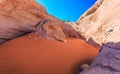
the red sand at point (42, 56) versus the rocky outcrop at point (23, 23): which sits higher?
the rocky outcrop at point (23, 23)

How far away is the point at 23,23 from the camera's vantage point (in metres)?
9.80

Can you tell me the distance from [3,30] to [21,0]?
156 centimetres

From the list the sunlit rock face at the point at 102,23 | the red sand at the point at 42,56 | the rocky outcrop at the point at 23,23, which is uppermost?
the sunlit rock face at the point at 102,23

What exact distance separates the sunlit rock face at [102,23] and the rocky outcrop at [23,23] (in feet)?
20.0

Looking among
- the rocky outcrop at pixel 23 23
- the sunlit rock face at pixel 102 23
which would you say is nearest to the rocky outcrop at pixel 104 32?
the sunlit rock face at pixel 102 23

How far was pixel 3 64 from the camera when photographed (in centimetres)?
807

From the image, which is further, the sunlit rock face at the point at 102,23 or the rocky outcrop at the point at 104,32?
the sunlit rock face at the point at 102,23

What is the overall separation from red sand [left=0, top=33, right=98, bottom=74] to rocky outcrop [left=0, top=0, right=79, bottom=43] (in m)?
0.41

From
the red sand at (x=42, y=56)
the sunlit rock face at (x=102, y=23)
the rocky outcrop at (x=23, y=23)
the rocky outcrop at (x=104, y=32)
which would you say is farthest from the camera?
the sunlit rock face at (x=102, y=23)

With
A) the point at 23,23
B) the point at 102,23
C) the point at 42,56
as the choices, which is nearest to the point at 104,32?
the point at 102,23

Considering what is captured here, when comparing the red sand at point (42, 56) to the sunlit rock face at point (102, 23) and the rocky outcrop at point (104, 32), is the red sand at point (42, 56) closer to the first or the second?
the rocky outcrop at point (104, 32)

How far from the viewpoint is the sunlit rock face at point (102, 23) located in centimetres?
1677

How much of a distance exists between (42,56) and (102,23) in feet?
39.1

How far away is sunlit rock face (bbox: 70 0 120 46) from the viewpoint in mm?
16766
